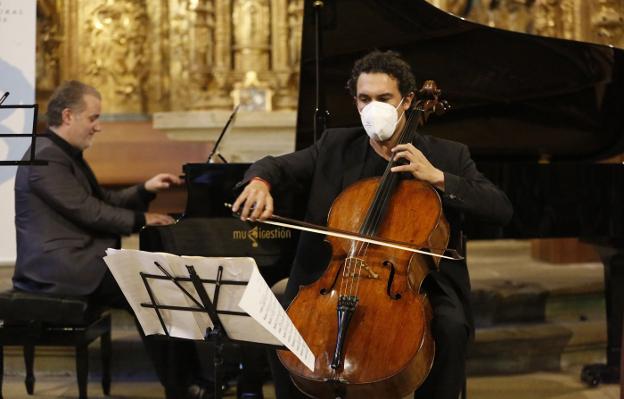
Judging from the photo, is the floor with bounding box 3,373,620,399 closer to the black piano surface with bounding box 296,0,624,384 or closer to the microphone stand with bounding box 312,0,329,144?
the black piano surface with bounding box 296,0,624,384

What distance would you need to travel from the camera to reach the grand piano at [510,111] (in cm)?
396

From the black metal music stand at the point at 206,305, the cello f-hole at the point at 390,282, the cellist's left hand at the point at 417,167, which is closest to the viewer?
the black metal music stand at the point at 206,305

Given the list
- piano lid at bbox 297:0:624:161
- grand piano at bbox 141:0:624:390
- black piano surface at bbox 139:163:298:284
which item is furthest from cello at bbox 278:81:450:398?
piano lid at bbox 297:0:624:161

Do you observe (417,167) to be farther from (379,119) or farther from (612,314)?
(612,314)

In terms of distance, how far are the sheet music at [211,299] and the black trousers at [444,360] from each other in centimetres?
48

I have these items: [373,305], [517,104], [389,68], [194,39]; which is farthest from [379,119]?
[194,39]

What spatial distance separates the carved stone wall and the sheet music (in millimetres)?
4190

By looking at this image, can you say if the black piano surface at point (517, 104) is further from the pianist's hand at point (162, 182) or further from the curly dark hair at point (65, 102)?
the curly dark hair at point (65, 102)

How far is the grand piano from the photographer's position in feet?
13.0

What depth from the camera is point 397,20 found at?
4098 millimetres

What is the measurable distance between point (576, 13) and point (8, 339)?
4.75 m

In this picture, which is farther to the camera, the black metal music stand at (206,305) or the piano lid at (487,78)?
the piano lid at (487,78)

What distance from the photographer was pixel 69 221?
3.99m

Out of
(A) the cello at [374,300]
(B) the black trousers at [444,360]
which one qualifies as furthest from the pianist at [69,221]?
(A) the cello at [374,300]
